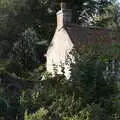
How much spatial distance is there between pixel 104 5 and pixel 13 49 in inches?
455

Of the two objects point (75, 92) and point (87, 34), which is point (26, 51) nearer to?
point (87, 34)

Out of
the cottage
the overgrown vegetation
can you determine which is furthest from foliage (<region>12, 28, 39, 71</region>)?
the overgrown vegetation

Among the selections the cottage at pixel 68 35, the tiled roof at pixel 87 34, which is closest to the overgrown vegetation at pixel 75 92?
the cottage at pixel 68 35

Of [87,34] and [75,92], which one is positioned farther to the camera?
[87,34]

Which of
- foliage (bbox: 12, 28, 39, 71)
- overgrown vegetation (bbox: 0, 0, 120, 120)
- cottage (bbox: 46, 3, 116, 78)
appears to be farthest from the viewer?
foliage (bbox: 12, 28, 39, 71)

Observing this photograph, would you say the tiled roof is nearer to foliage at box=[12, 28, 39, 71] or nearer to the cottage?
the cottage

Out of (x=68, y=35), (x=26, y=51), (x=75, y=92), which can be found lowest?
(x=75, y=92)

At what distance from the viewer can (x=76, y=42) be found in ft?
55.3

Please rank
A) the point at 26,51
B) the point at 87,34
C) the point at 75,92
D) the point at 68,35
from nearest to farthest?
the point at 75,92, the point at 68,35, the point at 87,34, the point at 26,51

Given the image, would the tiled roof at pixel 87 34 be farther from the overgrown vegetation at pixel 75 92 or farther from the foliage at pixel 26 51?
the foliage at pixel 26 51

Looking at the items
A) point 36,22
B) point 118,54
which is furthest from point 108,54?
point 36,22

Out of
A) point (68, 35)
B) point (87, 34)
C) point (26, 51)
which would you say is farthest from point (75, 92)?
point (26, 51)

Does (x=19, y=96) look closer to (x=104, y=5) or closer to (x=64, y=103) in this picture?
(x=64, y=103)

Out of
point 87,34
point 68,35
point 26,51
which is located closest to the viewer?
point 68,35
